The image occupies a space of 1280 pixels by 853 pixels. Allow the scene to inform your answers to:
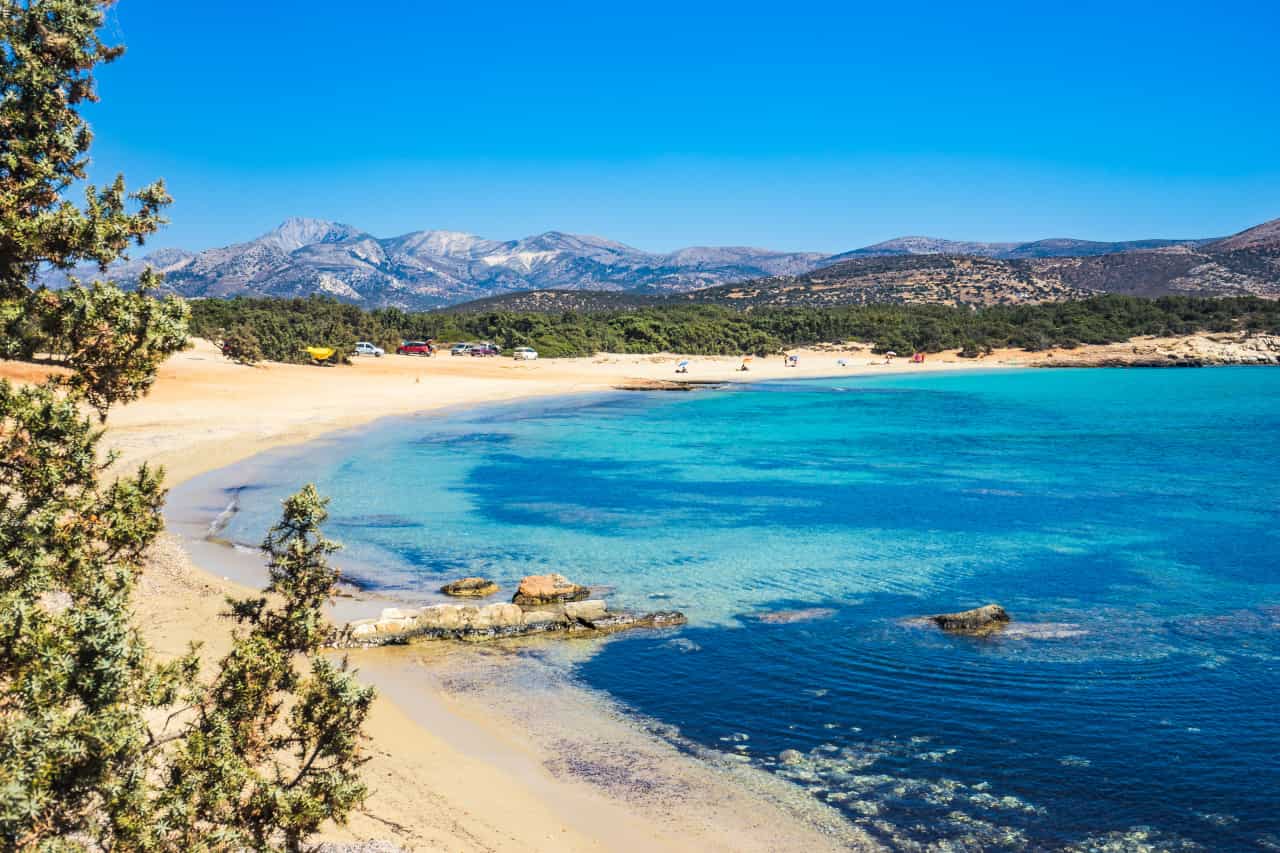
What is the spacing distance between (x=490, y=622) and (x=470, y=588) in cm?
238

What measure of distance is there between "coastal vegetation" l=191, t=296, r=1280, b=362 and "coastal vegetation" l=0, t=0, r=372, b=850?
81599 millimetres

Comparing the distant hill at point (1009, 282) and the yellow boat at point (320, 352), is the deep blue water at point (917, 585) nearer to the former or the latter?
the yellow boat at point (320, 352)

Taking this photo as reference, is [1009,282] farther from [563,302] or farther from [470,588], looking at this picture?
[470,588]

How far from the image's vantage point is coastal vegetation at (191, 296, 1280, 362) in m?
95.6

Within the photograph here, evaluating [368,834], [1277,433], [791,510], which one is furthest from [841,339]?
[368,834]

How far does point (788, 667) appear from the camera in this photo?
14.1 metres

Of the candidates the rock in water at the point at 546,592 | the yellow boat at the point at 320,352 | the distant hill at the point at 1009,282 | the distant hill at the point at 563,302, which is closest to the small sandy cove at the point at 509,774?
the rock in water at the point at 546,592

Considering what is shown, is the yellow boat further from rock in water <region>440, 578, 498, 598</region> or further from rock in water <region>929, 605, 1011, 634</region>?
rock in water <region>929, 605, 1011, 634</region>

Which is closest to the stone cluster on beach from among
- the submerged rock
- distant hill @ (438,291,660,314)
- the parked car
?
the submerged rock

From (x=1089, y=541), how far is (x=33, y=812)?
77.0ft

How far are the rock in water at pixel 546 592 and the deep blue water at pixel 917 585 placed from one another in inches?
39.2

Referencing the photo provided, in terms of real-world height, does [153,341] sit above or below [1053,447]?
above

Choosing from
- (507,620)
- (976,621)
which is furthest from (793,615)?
(507,620)

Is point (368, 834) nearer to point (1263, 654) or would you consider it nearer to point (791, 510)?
point (1263, 654)
